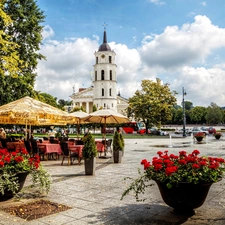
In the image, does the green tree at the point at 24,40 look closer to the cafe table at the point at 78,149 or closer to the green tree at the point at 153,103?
the cafe table at the point at 78,149

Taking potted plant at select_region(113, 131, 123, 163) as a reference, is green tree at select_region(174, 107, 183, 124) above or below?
above

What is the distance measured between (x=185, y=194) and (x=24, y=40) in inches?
1067

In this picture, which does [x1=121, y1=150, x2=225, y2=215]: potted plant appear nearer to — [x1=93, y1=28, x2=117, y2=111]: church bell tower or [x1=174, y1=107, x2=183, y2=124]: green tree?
[x1=93, y1=28, x2=117, y2=111]: church bell tower

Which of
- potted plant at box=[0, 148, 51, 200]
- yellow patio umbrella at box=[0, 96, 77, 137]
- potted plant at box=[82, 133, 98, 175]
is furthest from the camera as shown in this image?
yellow patio umbrella at box=[0, 96, 77, 137]

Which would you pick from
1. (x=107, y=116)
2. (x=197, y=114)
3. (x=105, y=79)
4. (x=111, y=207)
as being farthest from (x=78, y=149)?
(x=197, y=114)

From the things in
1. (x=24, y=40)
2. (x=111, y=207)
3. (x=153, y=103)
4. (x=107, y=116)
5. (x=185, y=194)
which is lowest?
(x=111, y=207)

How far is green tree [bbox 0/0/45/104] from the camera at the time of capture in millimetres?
26375

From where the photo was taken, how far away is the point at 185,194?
15.4 feet

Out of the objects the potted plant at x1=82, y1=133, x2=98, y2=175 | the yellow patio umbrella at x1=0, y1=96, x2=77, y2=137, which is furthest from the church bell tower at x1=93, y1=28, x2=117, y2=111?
the potted plant at x1=82, y1=133, x2=98, y2=175

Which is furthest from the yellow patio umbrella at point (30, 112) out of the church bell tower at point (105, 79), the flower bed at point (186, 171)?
the church bell tower at point (105, 79)

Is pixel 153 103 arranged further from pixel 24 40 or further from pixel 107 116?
pixel 107 116

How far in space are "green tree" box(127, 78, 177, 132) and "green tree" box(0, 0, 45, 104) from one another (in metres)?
23.8

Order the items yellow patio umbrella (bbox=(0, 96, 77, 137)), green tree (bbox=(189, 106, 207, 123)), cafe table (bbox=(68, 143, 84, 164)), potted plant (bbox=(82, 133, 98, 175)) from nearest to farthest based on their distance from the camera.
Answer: potted plant (bbox=(82, 133, 98, 175)) → yellow patio umbrella (bbox=(0, 96, 77, 137)) → cafe table (bbox=(68, 143, 84, 164)) → green tree (bbox=(189, 106, 207, 123))

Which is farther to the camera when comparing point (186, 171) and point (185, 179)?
point (186, 171)
